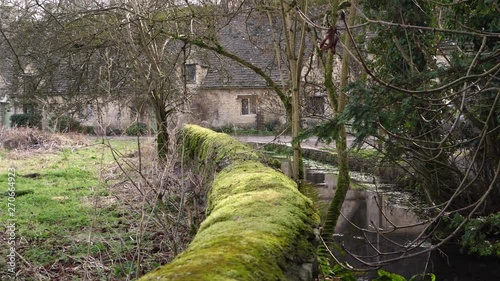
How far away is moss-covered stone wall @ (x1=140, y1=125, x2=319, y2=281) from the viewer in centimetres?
273

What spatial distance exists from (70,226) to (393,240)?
5.92 meters

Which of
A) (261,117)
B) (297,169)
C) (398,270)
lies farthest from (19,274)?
(261,117)

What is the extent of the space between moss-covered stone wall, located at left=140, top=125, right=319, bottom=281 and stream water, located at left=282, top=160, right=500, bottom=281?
5.09ft

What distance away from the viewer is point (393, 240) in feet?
35.4

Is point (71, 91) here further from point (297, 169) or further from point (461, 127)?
point (461, 127)

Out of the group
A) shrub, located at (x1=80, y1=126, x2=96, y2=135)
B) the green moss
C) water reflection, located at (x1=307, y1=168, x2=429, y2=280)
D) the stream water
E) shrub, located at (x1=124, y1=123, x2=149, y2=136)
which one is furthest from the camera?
shrub, located at (x1=80, y1=126, x2=96, y2=135)

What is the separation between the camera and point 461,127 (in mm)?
9086

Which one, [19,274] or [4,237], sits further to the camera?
[4,237]

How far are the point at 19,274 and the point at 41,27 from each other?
4.97 metres

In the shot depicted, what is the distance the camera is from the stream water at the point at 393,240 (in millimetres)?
9250

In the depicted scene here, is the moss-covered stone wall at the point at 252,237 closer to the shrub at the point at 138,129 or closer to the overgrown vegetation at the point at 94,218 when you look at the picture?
the overgrown vegetation at the point at 94,218

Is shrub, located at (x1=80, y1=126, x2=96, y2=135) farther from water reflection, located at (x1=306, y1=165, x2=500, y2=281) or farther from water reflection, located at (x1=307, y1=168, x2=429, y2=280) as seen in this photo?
water reflection, located at (x1=306, y1=165, x2=500, y2=281)

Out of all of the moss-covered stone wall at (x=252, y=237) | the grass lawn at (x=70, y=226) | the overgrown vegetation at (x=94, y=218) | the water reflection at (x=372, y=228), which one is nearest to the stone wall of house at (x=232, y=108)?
→ the overgrown vegetation at (x=94, y=218)

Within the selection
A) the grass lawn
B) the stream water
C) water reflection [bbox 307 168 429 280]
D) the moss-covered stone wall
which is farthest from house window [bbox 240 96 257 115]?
the moss-covered stone wall
